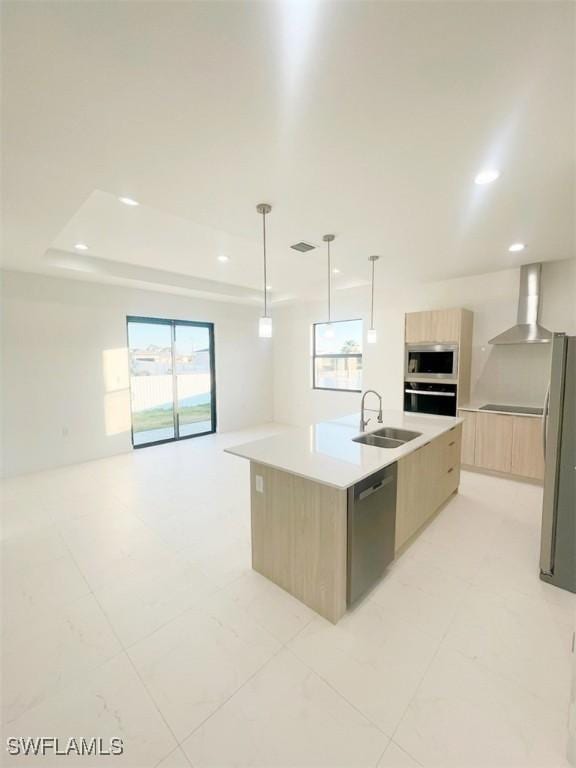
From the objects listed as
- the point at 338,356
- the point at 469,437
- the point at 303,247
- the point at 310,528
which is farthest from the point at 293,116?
the point at 338,356

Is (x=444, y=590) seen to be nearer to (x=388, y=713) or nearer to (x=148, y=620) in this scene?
(x=388, y=713)

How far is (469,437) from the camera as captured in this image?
411 centimetres

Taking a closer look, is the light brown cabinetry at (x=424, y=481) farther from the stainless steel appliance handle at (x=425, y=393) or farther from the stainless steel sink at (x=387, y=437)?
the stainless steel appliance handle at (x=425, y=393)

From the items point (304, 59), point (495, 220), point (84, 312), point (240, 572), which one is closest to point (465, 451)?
point (495, 220)

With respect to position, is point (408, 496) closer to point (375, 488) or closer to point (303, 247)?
point (375, 488)

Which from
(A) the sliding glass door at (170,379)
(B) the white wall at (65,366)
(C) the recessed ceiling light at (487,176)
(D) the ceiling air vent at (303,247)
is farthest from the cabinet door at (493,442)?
(B) the white wall at (65,366)

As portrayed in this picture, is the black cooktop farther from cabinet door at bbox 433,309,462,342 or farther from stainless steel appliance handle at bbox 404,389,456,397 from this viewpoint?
cabinet door at bbox 433,309,462,342

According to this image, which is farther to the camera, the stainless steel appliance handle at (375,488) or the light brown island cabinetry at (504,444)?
the light brown island cabinetry at (504,444)

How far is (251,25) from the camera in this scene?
1.11 meters

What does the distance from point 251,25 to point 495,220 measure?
257 centimetres

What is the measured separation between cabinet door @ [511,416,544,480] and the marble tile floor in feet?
3.65

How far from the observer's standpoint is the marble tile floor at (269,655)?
4.18ft

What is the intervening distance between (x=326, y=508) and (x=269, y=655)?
2.60 ft

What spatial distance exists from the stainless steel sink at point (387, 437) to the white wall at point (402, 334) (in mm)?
2313
